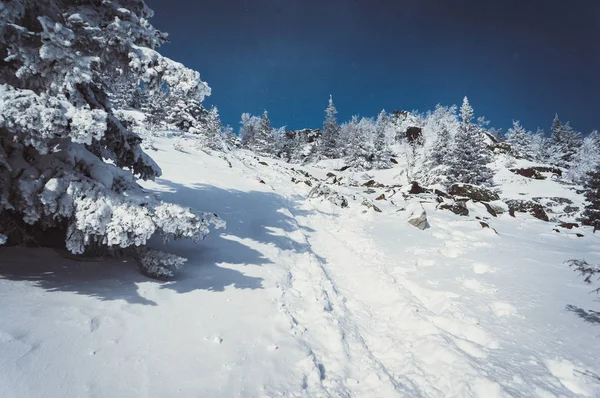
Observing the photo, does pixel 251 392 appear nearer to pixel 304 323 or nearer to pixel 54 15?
pixel 304 323

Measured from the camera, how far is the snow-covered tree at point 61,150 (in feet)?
11.5

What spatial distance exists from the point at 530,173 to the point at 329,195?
104ft

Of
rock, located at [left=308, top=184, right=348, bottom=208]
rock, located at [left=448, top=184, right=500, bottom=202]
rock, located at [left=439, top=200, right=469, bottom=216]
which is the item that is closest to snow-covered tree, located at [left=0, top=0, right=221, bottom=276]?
rock, located at [left=308, top=184, right=348, bottom=208]

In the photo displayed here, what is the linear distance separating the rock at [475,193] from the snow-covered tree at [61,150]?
20.8 m

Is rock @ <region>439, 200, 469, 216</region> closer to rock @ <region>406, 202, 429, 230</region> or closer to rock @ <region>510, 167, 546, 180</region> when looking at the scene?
rock @ <region>406, 202, 429, 230</region>

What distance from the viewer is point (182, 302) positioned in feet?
14.5

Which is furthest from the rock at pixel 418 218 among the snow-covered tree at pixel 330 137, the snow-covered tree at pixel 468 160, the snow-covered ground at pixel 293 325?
the snow-covered tree at pixel 330 137

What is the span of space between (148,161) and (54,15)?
8.81ft

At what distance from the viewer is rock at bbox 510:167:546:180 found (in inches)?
1252

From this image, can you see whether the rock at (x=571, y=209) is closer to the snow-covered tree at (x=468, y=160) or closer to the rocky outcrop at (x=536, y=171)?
the snow-covered tree at (x=468, y=160)

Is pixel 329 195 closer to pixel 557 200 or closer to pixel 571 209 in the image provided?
pixel 571 209

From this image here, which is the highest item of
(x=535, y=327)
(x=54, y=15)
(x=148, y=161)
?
(x=54, y=15)

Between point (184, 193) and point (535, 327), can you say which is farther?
point (184, 193)

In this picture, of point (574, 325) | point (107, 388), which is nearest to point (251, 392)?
point (107, 388)
